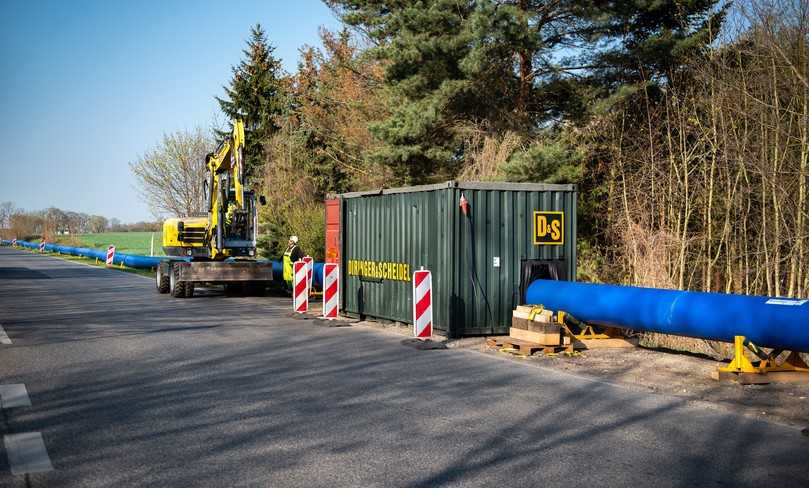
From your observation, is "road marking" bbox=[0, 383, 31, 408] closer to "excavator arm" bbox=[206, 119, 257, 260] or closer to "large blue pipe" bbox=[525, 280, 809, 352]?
"large blue pipe" bbox=[525, 280, 809, 352]

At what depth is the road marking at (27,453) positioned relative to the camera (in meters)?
5.52

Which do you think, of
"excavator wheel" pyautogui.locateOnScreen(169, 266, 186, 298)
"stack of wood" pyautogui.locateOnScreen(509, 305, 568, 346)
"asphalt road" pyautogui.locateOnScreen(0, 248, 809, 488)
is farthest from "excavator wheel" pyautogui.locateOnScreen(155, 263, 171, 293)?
"stack of wood" pyautogui.locateOnScreen(509, 305, 568, 346)

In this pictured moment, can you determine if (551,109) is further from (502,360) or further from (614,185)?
(502,360)

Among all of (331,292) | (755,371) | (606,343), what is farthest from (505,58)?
(755,371)

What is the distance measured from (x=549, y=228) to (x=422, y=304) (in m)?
2.86

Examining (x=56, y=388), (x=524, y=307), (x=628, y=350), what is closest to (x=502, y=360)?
(x=524, y=307)

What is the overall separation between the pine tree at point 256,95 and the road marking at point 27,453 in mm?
40373

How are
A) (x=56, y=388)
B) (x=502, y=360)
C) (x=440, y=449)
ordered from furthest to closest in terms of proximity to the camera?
(x=502, y=360)
(x=56, y=388)
(x=440, y=449)

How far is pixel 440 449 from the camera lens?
6.07 m

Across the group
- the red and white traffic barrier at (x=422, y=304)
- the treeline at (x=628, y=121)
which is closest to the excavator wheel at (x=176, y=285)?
the treeline at (x=628, y=121)

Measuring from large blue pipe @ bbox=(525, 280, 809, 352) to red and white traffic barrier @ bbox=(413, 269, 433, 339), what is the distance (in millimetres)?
1752

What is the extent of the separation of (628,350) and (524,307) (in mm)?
1720

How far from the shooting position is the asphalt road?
5.46 m

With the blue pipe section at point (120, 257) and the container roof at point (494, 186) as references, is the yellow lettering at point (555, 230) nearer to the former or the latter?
the container roof at point (494, 186)
